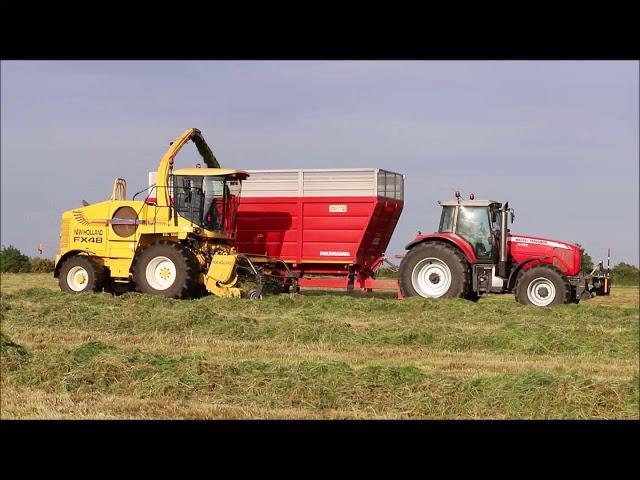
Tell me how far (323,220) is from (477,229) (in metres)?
3.22

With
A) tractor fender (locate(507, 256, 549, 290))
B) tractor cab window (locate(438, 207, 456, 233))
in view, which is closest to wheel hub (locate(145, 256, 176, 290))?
tractor cab window (locate(438, 207, 456, 233))

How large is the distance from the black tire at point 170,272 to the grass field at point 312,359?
104 centimetres

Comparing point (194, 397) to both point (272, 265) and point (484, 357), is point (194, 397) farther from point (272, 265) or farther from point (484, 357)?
point (272, 265)

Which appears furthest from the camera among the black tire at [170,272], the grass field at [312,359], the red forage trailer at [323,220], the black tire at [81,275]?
the red forage trailer at [323,220]

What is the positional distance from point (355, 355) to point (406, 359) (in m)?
0.61

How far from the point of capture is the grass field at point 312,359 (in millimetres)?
6254

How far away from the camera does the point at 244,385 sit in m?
6.87

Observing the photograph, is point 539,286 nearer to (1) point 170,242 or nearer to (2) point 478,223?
(2) point 478,223

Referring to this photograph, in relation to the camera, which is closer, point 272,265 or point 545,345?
point 545,345

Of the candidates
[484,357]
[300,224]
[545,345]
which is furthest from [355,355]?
[300,224]

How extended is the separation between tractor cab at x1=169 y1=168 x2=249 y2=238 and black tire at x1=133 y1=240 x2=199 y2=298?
0.77m

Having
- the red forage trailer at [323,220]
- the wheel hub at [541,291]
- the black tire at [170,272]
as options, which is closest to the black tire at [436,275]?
the red forage trailer at [323,220]

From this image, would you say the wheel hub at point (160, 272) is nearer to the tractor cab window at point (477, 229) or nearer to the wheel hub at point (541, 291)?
the tractor cab window at point (477, 229)

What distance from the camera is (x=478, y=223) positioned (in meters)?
15.4
